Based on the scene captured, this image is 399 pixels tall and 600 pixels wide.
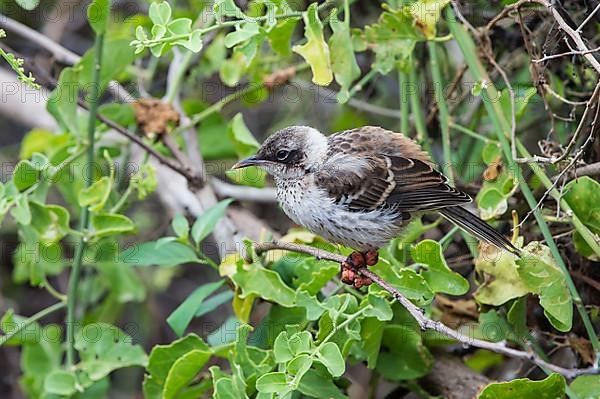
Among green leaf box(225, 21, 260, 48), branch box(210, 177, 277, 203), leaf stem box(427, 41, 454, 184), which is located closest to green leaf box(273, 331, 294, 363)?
green leaf box(225, 21, 260, 48)

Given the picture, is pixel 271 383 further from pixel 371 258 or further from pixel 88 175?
pixel 88 175

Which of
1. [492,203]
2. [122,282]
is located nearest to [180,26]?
[492,203]

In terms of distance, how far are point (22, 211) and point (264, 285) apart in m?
0.82

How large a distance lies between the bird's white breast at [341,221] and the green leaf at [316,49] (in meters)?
0.32

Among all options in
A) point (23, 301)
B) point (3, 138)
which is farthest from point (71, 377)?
point (3, 138)

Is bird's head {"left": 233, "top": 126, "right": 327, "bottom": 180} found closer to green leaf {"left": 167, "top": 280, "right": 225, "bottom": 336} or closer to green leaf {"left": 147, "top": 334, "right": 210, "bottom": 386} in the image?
green leaf {"left": 167, "top": 280, "right": 225, "bottom": 336}

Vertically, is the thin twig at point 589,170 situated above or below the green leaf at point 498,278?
above

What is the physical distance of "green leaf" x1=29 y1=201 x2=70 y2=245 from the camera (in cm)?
272

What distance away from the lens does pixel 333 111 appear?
446cm

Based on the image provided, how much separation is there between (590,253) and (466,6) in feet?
3.27

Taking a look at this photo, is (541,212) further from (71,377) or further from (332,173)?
(71,377)

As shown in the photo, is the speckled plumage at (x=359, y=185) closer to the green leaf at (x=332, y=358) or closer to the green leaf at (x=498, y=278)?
the green leaf at (x=498, y=278)

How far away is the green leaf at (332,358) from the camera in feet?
6.37

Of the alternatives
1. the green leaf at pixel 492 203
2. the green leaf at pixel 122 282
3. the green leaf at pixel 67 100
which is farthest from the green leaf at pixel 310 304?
the green leaf at pixel 122 282
